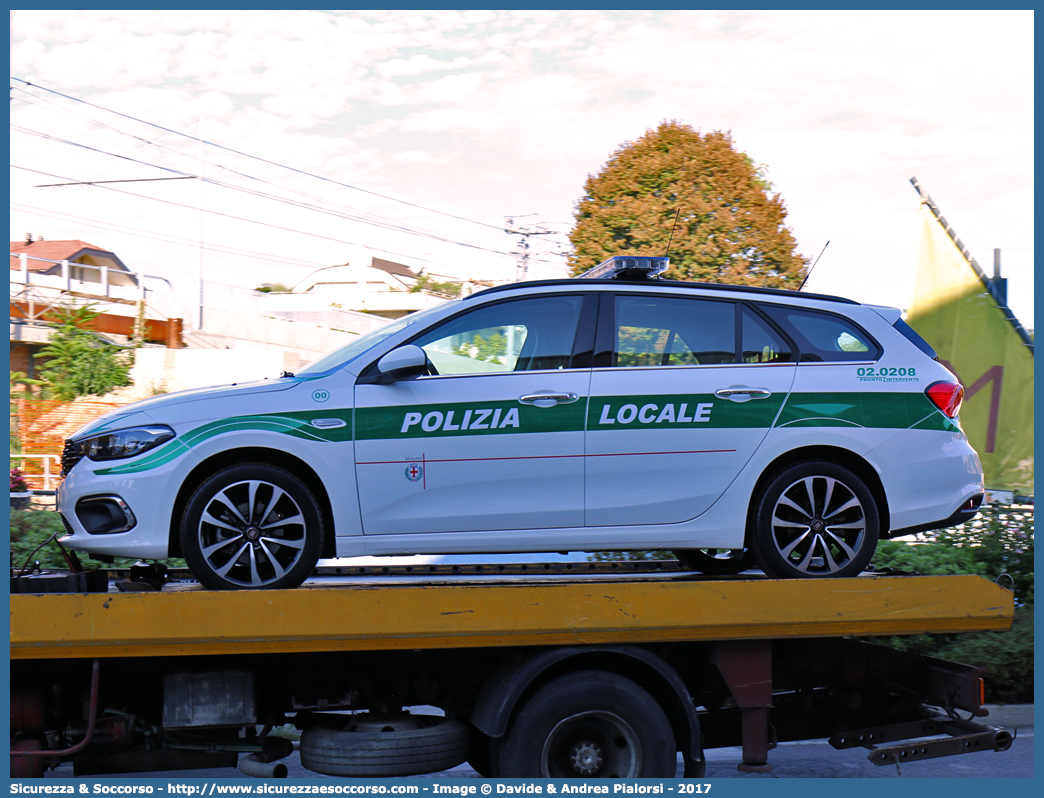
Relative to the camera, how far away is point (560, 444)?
4453 millimetres

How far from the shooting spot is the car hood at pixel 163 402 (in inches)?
172

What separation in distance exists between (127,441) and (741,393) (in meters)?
2.87

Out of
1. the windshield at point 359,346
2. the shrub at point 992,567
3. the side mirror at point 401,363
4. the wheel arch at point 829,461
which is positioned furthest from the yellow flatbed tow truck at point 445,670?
the shrub at point 992,567

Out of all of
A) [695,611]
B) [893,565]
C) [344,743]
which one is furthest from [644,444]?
[893,565]

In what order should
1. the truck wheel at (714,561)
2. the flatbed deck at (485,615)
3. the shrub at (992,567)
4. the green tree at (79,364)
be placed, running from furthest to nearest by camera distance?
the green tree at (79,364), the shrub at (992,567), the truck wheel at (714,561), the flatbed deck at (485,615)

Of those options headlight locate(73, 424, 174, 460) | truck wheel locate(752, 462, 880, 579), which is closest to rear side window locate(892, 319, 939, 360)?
truck wheel locate(752, 462, 880, 579)

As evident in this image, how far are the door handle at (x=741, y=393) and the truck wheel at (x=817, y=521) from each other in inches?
15.3

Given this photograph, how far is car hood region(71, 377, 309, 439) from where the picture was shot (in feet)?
14.3

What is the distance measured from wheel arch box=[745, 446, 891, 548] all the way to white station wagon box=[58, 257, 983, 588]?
0.01 metres

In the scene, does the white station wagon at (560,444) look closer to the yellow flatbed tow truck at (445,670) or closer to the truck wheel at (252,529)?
the truck wheel at (252,529)

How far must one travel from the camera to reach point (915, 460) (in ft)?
15.5

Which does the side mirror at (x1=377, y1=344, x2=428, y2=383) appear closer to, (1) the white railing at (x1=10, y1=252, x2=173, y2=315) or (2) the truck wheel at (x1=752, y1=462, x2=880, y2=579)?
(2) the truck wheel at (x1=752, y1=462, x2=880, y2=579)

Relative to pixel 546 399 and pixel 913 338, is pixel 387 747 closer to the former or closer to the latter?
pixel 546 399
